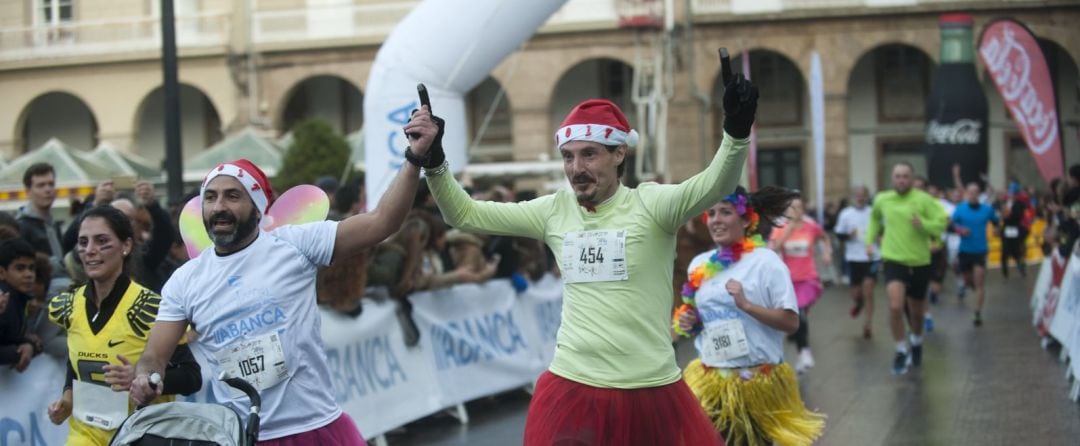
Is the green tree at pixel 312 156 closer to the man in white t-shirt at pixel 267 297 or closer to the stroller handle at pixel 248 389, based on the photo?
the man in white t-shirt at pixel 267 297

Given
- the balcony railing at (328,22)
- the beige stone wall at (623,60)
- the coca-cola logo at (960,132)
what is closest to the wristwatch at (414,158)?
the coca-cola logo at (960,132)

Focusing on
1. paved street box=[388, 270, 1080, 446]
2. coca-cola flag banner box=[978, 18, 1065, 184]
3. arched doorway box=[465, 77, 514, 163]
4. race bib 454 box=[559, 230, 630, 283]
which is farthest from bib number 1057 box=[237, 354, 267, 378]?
arched doorway box=[465, 77, 514, 163]

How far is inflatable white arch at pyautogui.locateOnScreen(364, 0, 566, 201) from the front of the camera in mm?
11406

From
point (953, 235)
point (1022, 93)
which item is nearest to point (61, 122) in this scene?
point (953, 235)

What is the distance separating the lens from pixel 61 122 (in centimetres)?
4019

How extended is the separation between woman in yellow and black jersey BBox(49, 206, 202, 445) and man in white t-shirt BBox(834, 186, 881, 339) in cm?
1093

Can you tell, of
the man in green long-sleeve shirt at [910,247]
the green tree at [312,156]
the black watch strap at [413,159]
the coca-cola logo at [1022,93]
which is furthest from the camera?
the green tree at [312,156]

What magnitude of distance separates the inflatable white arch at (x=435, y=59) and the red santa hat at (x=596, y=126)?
6.09 metres

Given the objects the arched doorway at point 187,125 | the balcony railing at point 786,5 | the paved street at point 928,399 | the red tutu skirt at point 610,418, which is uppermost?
the balcony railing at point 786,5

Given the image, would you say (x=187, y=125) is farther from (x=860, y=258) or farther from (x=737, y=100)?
(x=737, y=100)

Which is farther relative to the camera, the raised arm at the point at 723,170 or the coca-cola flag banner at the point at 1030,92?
the coca-cola flag banner at the point at 1030,92

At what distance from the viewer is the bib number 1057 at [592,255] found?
208 inches

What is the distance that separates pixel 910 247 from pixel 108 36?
28.1m

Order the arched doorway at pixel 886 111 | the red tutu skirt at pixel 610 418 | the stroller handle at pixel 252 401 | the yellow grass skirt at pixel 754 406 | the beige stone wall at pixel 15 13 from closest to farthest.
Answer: the stroller handle at pixel 252 401 < the red tutu skirt at pixel 610 418 < the yellow grass skirt at pixel 754 406 < the beige stone wall at pixel 15 13 < the arched doorway at pixel 886 111
